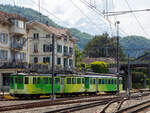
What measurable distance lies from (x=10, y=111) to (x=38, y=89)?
45.5ft

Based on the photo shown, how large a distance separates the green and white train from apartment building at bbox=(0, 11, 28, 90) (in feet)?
41.3

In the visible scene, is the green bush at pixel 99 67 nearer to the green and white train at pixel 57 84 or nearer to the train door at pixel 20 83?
the green and white train at pixel 57 84

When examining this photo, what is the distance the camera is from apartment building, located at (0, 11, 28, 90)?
48531mm

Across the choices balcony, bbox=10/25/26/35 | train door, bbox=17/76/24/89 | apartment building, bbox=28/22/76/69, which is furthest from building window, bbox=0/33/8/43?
train door, bbox=17/76/24/89

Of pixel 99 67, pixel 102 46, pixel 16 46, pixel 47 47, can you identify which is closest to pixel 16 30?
pixel 16 46

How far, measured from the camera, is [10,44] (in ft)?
168

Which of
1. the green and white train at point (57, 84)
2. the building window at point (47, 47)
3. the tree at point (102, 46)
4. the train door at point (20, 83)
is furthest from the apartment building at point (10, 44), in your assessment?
the tree at point (102, 46)

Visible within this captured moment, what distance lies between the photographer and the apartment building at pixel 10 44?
48531 mm

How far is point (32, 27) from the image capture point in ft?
210

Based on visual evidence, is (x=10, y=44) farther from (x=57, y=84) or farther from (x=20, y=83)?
(x=20, y=83)

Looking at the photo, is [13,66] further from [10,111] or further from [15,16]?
[10,111]

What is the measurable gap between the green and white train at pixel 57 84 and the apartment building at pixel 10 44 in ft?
41.3

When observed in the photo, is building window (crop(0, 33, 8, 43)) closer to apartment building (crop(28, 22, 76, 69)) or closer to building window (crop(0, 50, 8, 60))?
building window (crop(0, 50, 8, 60))

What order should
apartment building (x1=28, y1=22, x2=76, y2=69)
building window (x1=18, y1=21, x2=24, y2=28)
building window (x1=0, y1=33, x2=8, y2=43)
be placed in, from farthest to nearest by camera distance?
apartment building (x1=28, y1=22, x2=76, y2=69)
building window (x1=18, y1=21, x2=24, y2=28)
building window (x1=0, y1=33, x2=8, y2=43)
